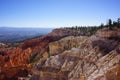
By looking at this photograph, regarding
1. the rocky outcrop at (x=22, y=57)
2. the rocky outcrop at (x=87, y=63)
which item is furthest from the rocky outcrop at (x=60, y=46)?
the rocky outcrop at (x=87, y=63)

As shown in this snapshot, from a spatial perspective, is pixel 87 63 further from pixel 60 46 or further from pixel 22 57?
pixel 22 57

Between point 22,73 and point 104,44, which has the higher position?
point 104,44

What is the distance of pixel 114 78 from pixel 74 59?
61.6 ft

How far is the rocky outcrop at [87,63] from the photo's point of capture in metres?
36.6

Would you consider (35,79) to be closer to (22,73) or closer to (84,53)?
(84,53)

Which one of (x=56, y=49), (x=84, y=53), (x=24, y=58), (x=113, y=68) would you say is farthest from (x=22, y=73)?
(x=113, y=68)

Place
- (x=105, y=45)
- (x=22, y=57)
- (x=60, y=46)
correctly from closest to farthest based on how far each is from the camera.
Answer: (x=105, y=45), (x=60, y=46), (x=22, y=57)

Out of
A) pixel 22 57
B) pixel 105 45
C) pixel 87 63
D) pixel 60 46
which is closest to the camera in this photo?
pixel 87 63

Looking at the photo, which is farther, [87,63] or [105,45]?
[105,45]

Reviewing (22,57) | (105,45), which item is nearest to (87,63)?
(105,45)

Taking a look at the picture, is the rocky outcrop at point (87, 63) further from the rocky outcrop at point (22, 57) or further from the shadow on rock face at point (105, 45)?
the rocky outcrop at point (22, 57)

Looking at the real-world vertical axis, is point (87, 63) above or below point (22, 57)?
above

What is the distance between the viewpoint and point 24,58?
10662 centimetres

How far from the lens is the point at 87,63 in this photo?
44.2 metres
